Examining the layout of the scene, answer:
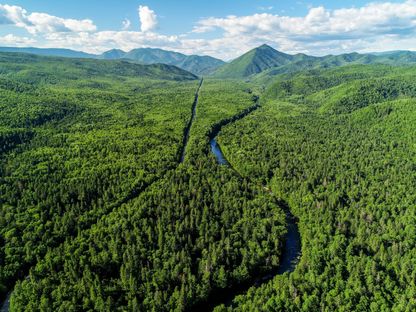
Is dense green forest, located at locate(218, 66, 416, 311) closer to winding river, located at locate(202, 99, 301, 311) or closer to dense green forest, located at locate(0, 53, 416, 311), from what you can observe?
dense green forest, located at locate(0, 53, 416, 311)

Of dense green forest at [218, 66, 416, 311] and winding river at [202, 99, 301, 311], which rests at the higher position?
dense green forest at [218, 66, 416, 311]

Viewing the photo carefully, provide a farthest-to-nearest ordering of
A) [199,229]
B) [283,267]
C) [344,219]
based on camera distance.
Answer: [344,219], [199,229], [283,267]

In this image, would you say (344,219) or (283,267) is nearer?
(283,267)

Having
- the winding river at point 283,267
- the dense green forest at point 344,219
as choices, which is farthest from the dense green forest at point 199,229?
the winding river at point 283,267

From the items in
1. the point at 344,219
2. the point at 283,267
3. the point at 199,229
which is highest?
the point at 344,219

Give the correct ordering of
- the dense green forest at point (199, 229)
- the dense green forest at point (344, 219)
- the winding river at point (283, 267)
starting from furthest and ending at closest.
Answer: the winding river at point (283, 267)
the dense green forest at point (199, 229)
the dense green forest at point (344, 219)

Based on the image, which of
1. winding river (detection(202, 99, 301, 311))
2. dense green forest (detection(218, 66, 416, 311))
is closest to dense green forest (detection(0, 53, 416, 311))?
dense green forest (detection(218, 66, 416, 311))

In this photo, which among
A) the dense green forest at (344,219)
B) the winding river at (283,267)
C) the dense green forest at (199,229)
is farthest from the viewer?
the winding river at (283,267)

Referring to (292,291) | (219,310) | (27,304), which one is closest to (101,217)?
(27,304)

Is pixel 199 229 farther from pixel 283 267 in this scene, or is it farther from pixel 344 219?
pixel 344 219

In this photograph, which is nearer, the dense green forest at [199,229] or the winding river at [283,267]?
the dense green forest at [199,229]

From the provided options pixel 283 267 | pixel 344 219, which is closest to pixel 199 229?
pixel 283 267

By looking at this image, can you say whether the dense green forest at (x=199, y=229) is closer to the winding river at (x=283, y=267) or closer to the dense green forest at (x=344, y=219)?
the dense green forest at (x=344, y=219)
